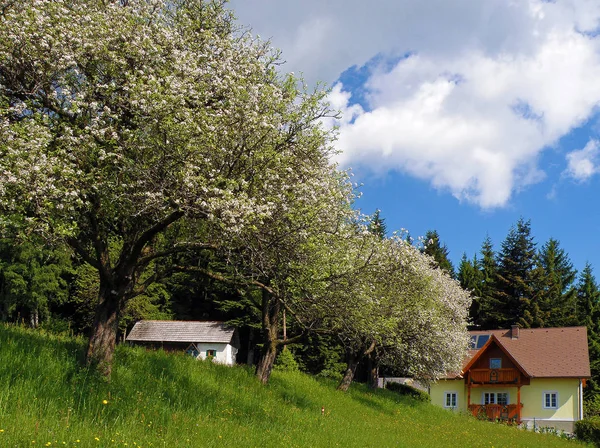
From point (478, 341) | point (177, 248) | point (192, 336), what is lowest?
point (192, 336)

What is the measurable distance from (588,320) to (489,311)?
10.8 meters

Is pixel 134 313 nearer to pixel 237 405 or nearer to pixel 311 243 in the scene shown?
pixel 237 405

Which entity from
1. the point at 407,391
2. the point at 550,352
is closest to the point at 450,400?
the point at 550,352

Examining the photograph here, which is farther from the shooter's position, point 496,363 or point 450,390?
point 450,390

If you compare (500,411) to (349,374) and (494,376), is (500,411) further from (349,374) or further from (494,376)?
(349,374)

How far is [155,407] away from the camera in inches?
458

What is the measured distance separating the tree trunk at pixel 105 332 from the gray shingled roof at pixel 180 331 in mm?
40995

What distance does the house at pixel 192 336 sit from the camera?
53781 mm

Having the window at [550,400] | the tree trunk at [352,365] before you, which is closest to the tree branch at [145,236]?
the tree trunk at [352,365]

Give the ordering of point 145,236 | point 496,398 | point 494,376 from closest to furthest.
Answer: point 145,236 → point 494,376 → point 496,398

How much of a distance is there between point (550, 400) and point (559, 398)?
770mm

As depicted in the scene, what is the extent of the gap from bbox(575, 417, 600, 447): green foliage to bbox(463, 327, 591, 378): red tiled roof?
698 cm

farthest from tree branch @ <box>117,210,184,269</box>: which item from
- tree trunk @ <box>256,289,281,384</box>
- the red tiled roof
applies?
the red tiled roof

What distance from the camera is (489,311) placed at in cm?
6806
